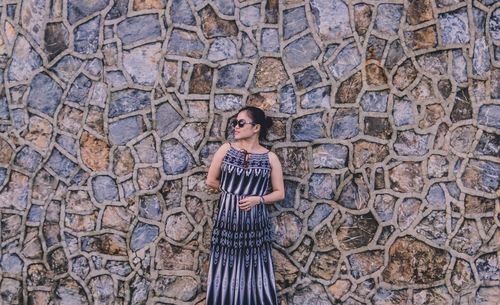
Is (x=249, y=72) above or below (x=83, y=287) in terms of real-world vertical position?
above

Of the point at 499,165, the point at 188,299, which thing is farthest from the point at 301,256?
the point at 499,165

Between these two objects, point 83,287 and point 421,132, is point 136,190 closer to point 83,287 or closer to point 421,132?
point 83,287

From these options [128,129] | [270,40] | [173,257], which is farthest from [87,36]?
[173,257]

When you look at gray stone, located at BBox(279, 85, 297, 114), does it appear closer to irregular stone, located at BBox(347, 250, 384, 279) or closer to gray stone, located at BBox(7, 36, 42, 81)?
irregular stone, located at BBox(347, 250, 384, 279)

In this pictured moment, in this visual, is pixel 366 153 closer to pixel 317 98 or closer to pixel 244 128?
pixel 317 98

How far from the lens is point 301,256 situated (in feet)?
15.0

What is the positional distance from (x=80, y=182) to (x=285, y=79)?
1782 mm

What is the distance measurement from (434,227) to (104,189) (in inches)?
100

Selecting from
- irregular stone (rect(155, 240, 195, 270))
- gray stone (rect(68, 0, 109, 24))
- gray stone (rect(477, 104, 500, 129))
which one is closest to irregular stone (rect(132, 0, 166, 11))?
gray stone (rect(68, 0, 109, 24))

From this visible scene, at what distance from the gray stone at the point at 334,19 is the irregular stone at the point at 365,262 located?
1.67 meters

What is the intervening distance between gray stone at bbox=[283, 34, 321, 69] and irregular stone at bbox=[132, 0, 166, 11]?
1.01 meters

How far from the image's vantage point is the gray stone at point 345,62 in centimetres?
450

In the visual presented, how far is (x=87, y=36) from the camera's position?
4594mm

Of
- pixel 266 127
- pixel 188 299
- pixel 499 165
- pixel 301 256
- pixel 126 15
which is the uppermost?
pixel 126 15
